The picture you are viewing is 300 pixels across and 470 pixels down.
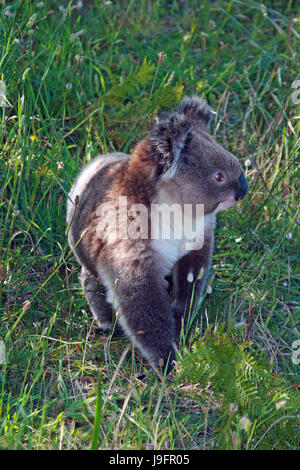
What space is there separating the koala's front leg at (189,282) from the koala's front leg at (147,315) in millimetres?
292

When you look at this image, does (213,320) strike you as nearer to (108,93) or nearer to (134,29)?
(108,93)

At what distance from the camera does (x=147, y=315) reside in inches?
138

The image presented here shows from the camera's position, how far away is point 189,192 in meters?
3.60

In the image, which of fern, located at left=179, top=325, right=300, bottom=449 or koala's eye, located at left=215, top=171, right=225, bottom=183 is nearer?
fern, located at left=179, top=325, right=300, bottom=449

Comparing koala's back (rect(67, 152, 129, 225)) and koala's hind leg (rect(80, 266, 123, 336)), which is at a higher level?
koala's back (rect(67, 152, 129, 225))

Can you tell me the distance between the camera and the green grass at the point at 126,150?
124 inches

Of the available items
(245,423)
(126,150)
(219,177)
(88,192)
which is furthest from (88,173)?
(245,423)

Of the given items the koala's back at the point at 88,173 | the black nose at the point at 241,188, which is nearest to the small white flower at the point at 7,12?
the koala's back at the point at 88,173

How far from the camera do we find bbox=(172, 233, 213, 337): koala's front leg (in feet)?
12.6

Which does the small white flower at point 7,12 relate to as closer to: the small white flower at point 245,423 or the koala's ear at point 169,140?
the koala's ear at point 169,140

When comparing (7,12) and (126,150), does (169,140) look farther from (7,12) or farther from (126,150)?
(7,12)

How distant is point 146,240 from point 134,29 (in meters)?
2.79

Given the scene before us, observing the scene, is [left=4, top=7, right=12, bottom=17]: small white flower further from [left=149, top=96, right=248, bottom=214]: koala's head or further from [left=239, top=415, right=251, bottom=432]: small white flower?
[left=239, top=415, right=251, bottom=432]: small white flower

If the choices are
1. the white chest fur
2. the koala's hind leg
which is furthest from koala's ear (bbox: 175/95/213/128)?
the koala's hind leg
